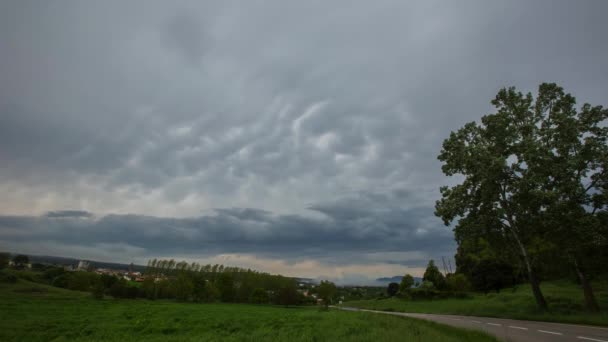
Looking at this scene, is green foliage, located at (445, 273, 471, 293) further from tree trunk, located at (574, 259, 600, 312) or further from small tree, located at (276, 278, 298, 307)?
small tree, located at (276, 278, 298, 307)

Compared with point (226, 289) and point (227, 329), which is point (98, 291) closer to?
point (226, 289)

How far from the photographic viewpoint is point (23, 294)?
144ft

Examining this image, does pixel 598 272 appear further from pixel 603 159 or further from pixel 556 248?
pixel 603 159

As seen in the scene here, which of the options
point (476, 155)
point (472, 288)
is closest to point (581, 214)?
point (476, 155)

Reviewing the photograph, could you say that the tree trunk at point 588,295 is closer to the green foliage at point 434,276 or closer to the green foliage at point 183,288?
the green foliage at point 434,276

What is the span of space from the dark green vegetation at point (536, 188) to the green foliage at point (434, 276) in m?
37.1

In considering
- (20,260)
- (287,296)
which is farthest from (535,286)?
(287,296)

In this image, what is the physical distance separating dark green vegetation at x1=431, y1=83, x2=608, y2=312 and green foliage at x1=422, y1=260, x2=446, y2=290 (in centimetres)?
3711

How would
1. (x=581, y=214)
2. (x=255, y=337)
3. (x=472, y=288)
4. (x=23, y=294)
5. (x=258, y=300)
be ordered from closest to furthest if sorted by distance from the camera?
(x=255, y=337) → (x=581, y=214) → (x=23, y=294) → (x=472, y=288) → (x=258, y=300)

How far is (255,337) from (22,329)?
21.5 meters

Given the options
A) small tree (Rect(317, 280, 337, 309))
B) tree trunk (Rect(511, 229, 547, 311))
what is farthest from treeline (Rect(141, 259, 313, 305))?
tree trunk (Rect(511, 229, 547, 311))

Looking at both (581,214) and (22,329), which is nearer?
(581,214)

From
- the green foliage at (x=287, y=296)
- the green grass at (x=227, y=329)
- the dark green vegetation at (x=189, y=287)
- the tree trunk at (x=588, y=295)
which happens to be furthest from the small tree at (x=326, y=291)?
the tree trunk at (x=588, y=295)

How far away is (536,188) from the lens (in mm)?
23281
